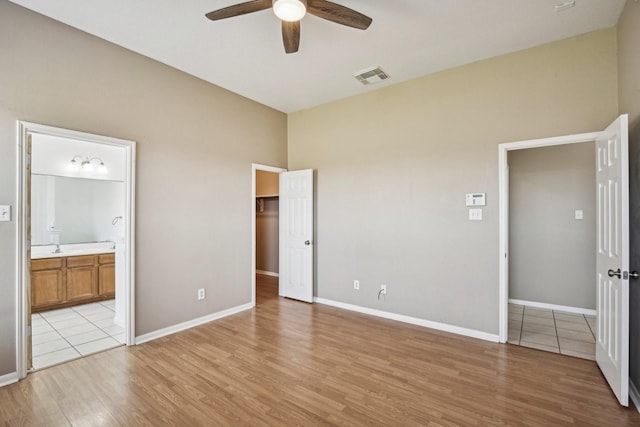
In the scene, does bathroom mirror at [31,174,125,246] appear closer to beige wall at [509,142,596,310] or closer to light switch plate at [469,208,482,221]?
light switch plate at [469,208,482,221]

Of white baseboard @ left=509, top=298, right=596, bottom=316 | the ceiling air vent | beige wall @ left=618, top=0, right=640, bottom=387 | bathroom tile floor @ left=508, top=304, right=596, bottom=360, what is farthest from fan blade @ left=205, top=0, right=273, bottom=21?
white baseboard @ left=509, top=298, right=596, bottom=316

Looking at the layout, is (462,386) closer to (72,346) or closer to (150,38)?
(72,346)

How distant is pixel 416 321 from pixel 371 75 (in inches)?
123

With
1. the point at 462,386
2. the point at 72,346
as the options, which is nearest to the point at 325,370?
the point at 462,386

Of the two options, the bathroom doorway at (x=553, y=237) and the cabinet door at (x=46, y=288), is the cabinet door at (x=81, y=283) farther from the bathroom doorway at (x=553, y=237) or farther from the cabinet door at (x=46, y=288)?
the bathroom doorway at (x=553, y=237)

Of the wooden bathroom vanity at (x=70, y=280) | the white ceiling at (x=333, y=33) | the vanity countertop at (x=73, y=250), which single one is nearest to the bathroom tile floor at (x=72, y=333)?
the wooden bathroom vanity at (x=70, y=280)

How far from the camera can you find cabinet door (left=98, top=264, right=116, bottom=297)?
15.2 feet

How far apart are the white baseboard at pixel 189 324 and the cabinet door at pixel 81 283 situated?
6.64 ft

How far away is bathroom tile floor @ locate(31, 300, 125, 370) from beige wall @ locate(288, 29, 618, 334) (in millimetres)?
2781

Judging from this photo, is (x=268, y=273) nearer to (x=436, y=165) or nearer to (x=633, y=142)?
(x=436, y=165)

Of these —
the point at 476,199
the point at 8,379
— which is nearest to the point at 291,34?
the point at 476,199

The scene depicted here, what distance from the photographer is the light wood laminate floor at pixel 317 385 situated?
205 centimetres

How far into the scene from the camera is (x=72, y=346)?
311cm

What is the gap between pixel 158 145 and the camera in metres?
3.42
